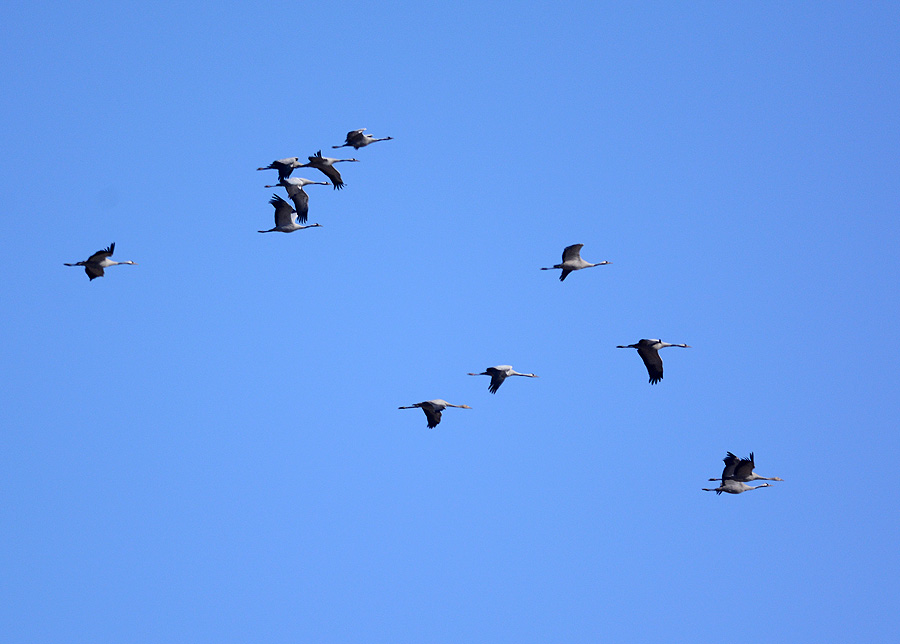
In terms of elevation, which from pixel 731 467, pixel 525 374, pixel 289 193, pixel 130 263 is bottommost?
pixel 731 467

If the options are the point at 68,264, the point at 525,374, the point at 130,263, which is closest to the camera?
the point at 68,264

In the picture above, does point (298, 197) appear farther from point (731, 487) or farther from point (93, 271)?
point (731, 487)

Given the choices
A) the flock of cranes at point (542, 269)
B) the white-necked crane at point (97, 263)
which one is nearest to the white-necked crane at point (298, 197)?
the flock of cranes at point (542, 269)

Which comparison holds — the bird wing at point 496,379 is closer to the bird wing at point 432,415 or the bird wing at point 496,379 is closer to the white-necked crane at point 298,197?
the bird wing at point 432,415

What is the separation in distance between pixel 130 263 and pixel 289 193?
5724 millimetres

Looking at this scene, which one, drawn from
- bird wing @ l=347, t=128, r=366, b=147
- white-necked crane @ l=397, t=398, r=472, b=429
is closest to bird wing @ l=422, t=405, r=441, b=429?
white-necked crane @ l=397, t=398, r=472, b=429

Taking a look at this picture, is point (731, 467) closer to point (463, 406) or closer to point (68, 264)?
point (463, 406)

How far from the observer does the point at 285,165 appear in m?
42.8

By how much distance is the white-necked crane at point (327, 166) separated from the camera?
1683 inches

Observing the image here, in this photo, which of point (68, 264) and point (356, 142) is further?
point (356, 142)

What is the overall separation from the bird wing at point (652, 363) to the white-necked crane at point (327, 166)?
11.9 meters

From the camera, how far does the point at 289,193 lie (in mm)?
43156

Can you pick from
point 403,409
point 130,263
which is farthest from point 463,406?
point 130,263

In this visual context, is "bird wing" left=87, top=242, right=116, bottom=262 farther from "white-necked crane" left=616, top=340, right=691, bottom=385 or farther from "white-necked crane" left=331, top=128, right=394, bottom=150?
"white-necked crane" left=616, top=340, right=691, bottom=385
